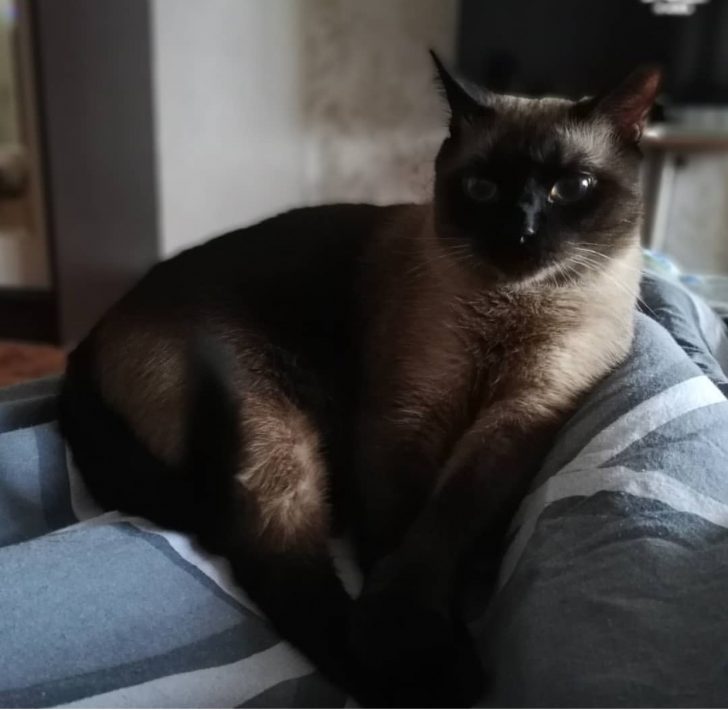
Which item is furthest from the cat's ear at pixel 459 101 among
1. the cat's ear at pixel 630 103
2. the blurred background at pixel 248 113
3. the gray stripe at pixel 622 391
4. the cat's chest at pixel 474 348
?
the blurred background at pixel 248 113

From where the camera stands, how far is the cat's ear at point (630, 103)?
37.0 inches

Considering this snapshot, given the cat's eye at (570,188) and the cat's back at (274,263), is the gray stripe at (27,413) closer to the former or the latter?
the cat's back at (274,263)

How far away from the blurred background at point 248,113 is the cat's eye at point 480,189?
123 centimetres

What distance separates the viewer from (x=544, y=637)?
2.10 ft

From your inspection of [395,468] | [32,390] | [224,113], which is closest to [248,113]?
[224,113]

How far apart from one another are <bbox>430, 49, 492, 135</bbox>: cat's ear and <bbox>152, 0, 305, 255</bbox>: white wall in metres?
1.74

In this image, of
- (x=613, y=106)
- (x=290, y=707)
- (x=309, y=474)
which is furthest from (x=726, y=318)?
(x=290, y=707)

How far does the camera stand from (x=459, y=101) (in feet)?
3.28

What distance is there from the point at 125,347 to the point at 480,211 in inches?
17.4

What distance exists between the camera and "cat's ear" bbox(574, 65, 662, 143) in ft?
3.09

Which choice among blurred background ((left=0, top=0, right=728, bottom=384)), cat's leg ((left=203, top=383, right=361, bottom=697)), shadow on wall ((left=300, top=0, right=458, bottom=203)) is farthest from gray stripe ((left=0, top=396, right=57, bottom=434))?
shadow on wall ((left=300, top=0, right=458, bottom=203))

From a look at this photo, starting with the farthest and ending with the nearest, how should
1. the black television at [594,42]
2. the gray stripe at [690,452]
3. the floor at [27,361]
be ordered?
the black television at [594,42], the floor at [27,361], the gray stripe at [690,452]

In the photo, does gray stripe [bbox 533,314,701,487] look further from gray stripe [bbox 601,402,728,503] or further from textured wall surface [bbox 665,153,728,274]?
textured wall surface [bbox 665,153,728,274]

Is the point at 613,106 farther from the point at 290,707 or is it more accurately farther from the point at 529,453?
the point at 290,707
